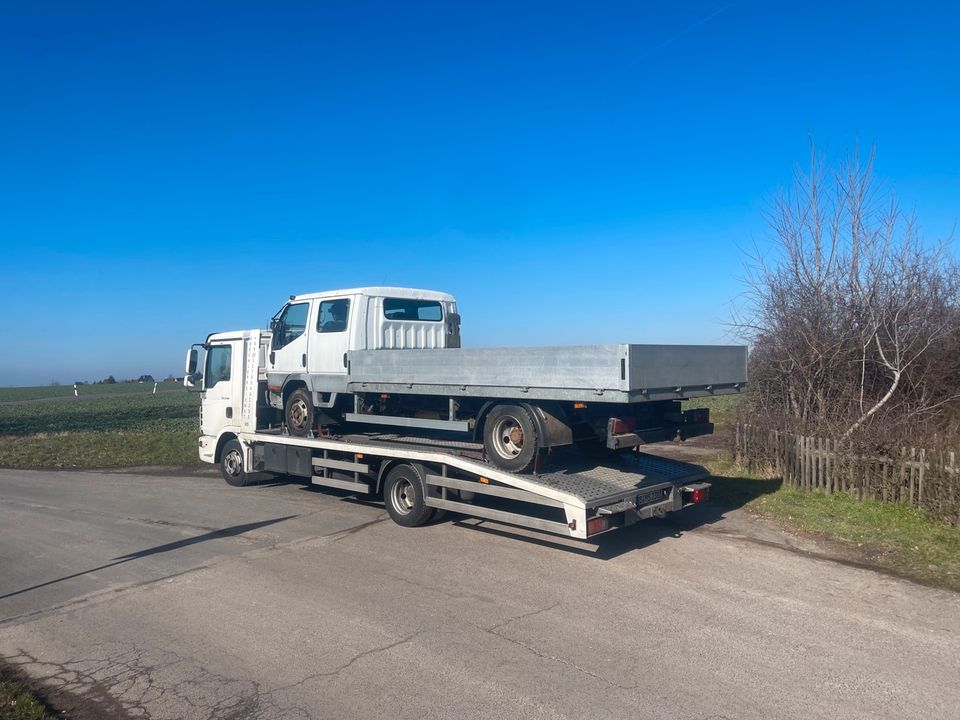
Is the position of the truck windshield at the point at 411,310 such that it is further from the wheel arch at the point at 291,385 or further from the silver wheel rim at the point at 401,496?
the silver wheel rim at the point at 401,496

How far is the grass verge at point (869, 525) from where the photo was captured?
24.5ft

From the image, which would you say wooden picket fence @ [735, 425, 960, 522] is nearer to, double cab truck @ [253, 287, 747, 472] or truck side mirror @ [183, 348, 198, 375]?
double cab truck @ [253, 287, 747, 472]

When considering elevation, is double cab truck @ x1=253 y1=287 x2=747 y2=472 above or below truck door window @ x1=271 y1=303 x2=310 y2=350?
below

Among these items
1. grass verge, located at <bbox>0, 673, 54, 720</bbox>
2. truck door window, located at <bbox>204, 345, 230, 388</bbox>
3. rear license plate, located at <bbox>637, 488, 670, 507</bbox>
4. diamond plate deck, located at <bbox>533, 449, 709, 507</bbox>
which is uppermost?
truck door window, located at <bbox>204, 345, 230, 388</bbox>

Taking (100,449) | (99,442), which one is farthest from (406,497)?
(99,442)

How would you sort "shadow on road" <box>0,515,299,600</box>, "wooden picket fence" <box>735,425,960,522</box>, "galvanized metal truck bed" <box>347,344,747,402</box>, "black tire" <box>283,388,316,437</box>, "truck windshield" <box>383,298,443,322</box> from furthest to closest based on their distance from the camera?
"black tire" <box>283,388,316,437</box>, "truck windshield" <box>383,298,443,322</box>, "wooden picket fence" <box>735,425,960,522</box>, "shadow on road" <box>0,515,299,600</box>, "galvanized metal truck bed" <box>347,344,747,402</box>

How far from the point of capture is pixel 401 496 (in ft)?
32.1

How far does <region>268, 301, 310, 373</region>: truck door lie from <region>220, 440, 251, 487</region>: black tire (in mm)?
2249

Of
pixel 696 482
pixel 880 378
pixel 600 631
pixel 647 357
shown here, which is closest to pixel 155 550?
pixel 600 631

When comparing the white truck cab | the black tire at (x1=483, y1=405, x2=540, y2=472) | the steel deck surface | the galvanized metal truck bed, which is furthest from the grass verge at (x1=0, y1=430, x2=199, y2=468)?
the black tire at (x1=483, y1=405, x2=540, y2=472)

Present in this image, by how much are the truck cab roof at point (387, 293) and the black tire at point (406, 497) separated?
264 cm

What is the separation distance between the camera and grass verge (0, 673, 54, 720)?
15.1ft

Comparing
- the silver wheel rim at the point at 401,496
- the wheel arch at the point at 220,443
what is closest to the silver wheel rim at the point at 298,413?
the silver wheel rim at the point at 401,496

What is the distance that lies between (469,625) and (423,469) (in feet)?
11.3
